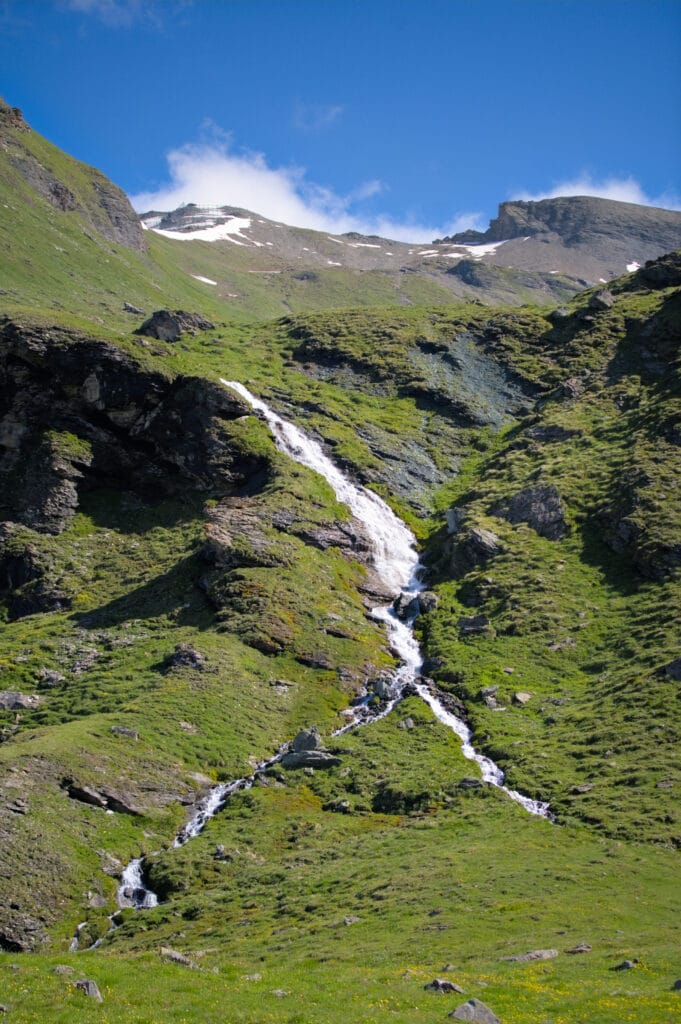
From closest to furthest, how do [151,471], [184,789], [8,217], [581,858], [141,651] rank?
[581,858] → [184,789] → [141,651] → [151,471] → [8,217]

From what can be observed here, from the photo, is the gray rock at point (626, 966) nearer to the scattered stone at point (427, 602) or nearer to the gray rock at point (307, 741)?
the gray rock at point (307, 741)

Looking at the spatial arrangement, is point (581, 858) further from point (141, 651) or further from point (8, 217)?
point (8, 217)

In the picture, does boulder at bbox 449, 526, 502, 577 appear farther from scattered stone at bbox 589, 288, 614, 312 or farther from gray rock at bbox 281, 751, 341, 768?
scattered stone at bbox 589, 288, 614, 312

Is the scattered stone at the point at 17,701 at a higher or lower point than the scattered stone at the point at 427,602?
lower

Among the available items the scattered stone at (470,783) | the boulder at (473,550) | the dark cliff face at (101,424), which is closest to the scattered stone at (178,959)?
the scattered stone at (470,783)

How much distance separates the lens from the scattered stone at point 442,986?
60.5 ft

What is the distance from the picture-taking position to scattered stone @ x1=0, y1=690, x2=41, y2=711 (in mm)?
47188

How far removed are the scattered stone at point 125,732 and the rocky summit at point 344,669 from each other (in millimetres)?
742

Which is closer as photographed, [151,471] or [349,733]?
[349,733]

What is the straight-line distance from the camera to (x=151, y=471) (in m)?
77.4

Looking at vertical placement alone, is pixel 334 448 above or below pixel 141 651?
above

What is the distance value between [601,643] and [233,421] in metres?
43.5

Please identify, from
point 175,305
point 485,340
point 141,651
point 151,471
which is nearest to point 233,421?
point 151,471

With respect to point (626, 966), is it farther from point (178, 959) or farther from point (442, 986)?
point (178, 959)
